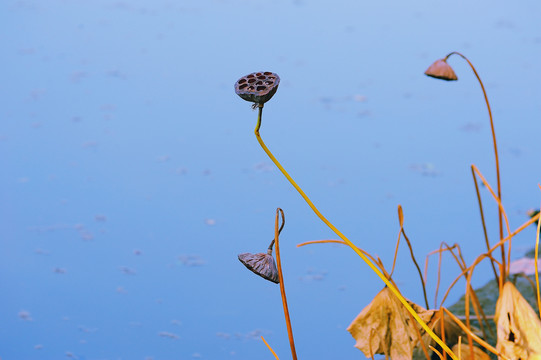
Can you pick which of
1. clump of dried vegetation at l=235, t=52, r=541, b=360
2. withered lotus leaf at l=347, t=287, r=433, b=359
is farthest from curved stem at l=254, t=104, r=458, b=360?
withered lotus leaf at l=347, t=287, r=433, b=359

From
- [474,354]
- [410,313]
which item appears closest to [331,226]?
[410,313]

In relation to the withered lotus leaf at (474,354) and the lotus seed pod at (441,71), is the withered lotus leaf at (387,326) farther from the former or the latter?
the lotus seed pod at (441,71)

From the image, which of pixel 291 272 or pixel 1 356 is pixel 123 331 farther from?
pixel 291 272

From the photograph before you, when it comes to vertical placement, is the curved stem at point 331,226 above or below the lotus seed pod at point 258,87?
below

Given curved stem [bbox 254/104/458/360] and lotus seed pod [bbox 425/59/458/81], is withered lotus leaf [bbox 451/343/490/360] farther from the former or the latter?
lotus seed pod [bbox 425/59/458/81]

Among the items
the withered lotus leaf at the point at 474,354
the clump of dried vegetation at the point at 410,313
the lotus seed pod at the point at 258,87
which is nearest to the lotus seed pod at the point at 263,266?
the clump of dried vegetation at the point at 410,313

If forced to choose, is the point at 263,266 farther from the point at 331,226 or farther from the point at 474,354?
the point at 474,354
